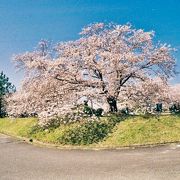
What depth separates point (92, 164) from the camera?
15.3m

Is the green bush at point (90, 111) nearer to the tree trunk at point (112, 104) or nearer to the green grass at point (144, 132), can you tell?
the tree trunk at point (112, 104)

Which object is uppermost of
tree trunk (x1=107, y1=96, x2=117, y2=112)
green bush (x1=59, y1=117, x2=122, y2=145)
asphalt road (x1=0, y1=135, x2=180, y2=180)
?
tree trunk (x1=107, y1=96, x2=117, y2=112)

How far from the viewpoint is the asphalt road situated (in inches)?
514

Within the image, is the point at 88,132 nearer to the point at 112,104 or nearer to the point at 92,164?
the point at 92,164

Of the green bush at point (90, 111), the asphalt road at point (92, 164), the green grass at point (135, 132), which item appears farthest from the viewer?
the green bush at point (90, 111)

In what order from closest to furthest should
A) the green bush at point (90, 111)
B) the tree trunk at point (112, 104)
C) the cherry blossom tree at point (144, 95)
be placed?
the green bush at point (90, 111), the cherry blossom tree at point (144, 95), the tree trunk at point (112, 104)

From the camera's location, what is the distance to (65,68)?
92.5 ft

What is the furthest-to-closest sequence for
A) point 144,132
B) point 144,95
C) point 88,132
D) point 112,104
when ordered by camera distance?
point 112,104
point 144,95
point 88,132
point 144,132

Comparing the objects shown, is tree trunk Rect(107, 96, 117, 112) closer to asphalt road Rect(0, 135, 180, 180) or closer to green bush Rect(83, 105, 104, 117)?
green bush Rect(83, 105, 104, 117)

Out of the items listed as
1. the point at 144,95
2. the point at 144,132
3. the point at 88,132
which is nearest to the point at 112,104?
the point at 144,95

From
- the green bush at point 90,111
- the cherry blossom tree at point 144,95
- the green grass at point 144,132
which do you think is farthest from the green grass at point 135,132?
the cherry blossom tree at point 144,95

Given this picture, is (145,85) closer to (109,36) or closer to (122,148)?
(109,36)

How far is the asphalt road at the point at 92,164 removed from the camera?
1305 centimetres

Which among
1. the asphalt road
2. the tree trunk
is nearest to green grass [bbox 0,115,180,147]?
the asphalt road
